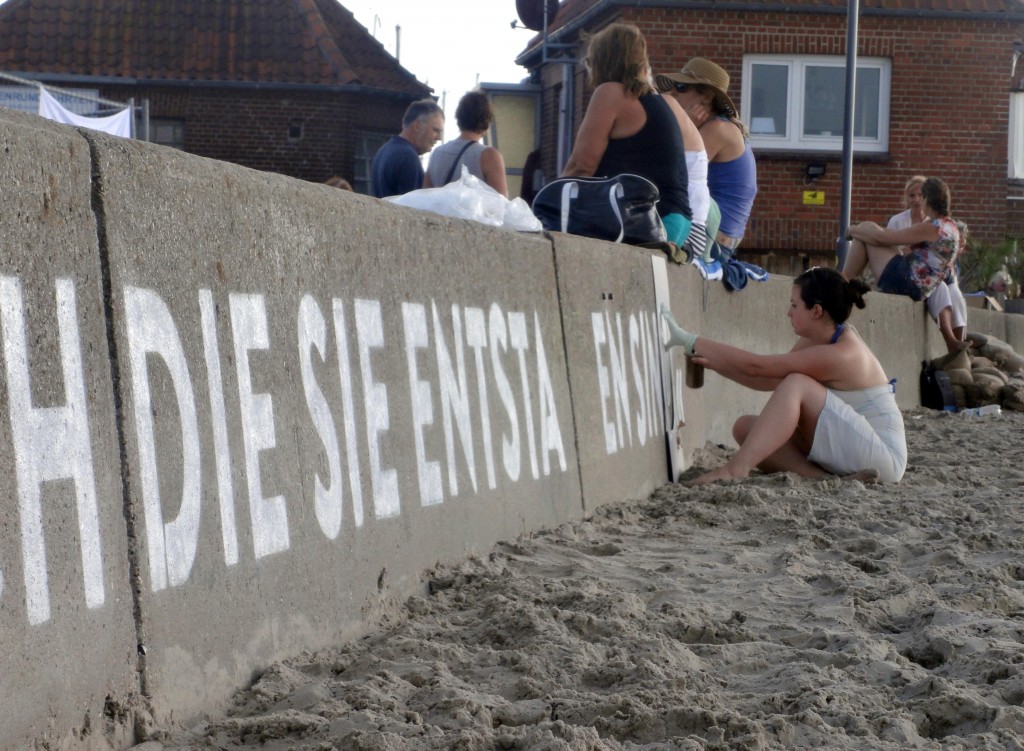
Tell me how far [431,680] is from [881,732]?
3.14 ft

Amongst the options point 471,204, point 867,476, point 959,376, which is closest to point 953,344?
point 959,376

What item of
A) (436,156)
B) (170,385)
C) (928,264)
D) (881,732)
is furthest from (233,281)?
(928,264)

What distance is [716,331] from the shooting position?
7.91 metres

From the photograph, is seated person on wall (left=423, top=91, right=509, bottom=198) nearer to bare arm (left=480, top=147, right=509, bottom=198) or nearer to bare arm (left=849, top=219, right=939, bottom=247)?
bare arm (left=480, top=147, right=509, bottom=198)

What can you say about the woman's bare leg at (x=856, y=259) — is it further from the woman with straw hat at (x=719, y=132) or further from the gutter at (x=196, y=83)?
the gutter at (x=196, y=83)

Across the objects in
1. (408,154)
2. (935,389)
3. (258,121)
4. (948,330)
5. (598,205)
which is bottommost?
(935,389)

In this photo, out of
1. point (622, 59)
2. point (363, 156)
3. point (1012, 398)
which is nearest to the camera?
point (622, 59)

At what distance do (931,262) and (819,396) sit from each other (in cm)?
618

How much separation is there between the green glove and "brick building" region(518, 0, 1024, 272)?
14.3 m

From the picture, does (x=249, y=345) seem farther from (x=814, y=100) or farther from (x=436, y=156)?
(x=814, y=100)

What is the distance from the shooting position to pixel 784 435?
6434mm

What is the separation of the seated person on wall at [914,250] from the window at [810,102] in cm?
836

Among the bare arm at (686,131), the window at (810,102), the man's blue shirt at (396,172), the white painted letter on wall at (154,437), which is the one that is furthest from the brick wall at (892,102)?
the white painted letter on wall at (154,437)

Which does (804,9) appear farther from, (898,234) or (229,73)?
(229,73)
